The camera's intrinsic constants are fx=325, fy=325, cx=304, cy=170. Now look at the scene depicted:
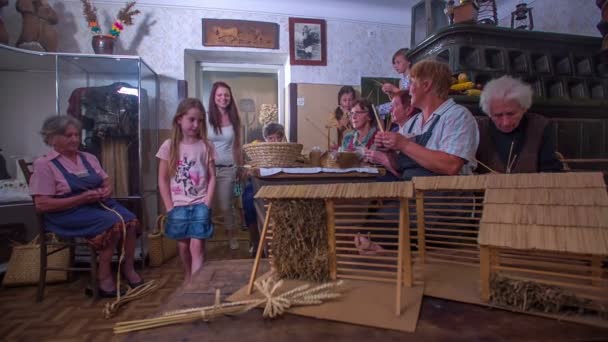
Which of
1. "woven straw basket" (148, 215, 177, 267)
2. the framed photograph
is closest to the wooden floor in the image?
"woven straw basket" (148, 215, 177, 267)

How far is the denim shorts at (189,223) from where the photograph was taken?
2.13 m

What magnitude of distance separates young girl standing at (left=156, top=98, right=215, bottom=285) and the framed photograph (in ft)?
8.28

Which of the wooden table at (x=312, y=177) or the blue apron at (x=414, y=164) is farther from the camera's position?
the wooden table at (x=312, y=177)

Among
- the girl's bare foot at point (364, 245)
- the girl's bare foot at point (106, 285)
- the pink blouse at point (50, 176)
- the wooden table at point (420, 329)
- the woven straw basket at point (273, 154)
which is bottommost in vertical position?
the girl's bare foot at point (106, 285)

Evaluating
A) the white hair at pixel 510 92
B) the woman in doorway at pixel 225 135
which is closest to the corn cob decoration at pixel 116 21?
the woman in doorway at pixel 225 135

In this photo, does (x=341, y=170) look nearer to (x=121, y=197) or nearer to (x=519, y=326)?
(x=519, y=326)

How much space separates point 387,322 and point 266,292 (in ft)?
0.79

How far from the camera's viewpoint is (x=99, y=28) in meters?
3.77

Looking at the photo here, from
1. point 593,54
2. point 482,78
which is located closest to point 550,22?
point 593,54

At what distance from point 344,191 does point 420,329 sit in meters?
0.30

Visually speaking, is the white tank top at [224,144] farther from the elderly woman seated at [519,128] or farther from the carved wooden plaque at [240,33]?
the elderly woman seated at [519,128]

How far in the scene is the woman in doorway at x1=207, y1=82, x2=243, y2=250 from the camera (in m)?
2.99

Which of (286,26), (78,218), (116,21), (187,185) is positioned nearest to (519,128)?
(187,185)

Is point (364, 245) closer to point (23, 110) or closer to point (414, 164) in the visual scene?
point (414, 164)
